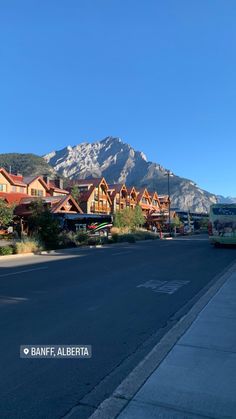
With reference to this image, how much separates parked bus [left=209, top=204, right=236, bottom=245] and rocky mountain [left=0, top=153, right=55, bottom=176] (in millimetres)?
110887

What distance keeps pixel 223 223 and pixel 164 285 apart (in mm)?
17235

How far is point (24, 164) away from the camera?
477ft

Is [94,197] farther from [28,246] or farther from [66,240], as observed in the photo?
[28,246]

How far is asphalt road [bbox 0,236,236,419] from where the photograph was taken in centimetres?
406

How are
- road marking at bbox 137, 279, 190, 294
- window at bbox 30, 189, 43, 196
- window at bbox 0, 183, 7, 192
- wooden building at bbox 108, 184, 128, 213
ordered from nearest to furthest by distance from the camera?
road marking at bbox 137, 279, 190, 294 < window at bbox 0, 183, 7, 192 < window at bbox 30, 189, 43, 196 < wooden building at bbox 108, 184, 128, 213

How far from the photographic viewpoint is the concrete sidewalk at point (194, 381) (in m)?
3.60

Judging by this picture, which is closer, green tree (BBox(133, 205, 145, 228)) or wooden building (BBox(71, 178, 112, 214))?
green tree (BBox(133, 205, 145, 228))

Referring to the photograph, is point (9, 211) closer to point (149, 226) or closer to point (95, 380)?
point (95, 380)

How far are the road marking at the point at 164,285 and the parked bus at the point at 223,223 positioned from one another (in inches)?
643

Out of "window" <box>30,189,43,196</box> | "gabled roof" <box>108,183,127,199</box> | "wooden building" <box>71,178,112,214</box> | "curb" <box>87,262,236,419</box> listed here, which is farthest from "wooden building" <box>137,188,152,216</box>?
"curb" <box>87,262,236,419</box>

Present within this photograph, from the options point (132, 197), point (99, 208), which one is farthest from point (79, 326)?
point (132, 197)

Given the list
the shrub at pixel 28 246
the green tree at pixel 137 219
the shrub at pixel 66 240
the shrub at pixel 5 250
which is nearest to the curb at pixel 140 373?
the shrub at pixel 5 250

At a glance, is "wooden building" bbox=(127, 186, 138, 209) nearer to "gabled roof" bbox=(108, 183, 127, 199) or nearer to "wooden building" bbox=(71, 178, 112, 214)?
"gabled roof" bbox=(108, 183, 127, 199)

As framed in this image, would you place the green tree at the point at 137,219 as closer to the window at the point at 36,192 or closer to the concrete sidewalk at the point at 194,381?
the window at the point at 36,192
